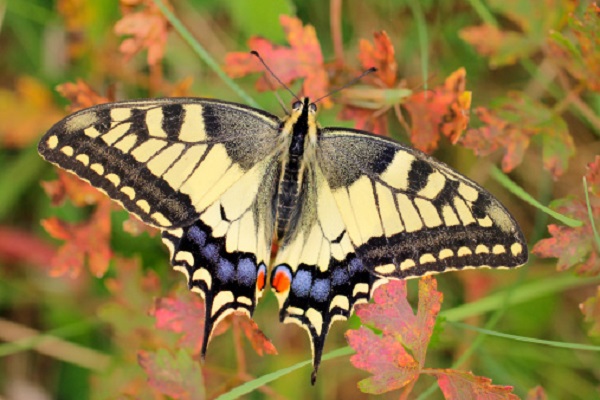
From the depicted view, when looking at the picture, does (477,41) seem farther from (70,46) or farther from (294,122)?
(70,46)

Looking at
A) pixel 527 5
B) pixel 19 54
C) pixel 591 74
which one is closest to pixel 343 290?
pixel 591 74

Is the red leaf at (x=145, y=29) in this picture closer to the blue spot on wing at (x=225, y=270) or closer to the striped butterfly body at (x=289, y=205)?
the striped butterfly body at (x=289, y=205)

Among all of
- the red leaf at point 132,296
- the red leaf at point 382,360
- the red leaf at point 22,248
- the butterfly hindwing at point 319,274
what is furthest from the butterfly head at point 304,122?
the red leaf at point 22,248

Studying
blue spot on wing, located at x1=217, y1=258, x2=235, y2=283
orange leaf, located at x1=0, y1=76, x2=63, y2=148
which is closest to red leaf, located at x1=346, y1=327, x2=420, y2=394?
blue spot on wing, located at x1=217, y1=258, x2=235, y2=283

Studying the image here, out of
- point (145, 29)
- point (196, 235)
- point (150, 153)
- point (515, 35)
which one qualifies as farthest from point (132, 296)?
point (515, 35)

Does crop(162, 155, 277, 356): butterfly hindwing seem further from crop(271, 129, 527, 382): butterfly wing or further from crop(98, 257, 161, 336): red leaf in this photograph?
crop(98, 257, 161, 336): red leaf

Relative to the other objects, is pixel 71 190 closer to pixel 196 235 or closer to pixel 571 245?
pixel 196 235

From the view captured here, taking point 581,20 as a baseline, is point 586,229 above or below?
below

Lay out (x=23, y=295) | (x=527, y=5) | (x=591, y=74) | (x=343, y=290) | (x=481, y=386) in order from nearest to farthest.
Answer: (x=481, y=386), (x=343, y=290), (x=591, y=74), (x=527, y=5), (x=23, y=295)

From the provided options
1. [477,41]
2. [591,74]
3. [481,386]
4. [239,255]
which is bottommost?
[481,386]
